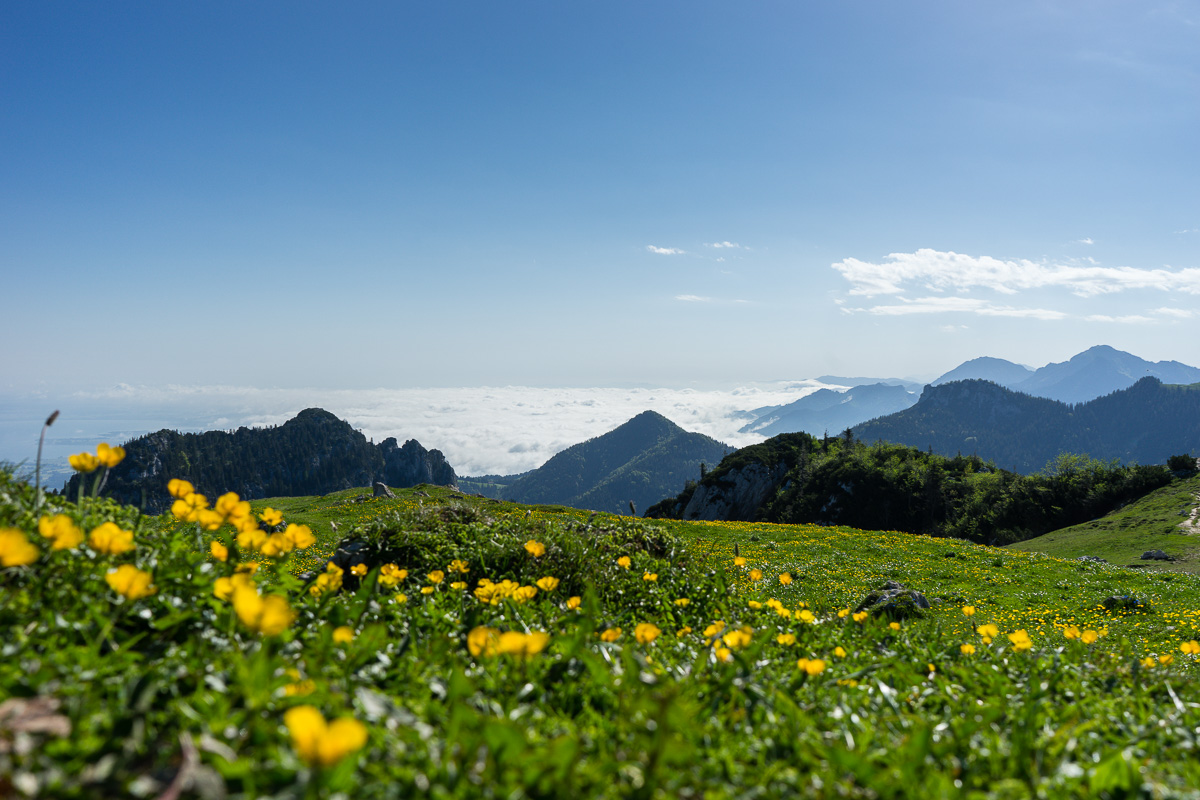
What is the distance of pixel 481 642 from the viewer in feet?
10.7

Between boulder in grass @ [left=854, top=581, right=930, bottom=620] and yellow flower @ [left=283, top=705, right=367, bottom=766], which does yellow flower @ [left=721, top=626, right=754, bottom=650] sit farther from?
boulder in grass @ [left=854, top=581, right=930, bottom=620]

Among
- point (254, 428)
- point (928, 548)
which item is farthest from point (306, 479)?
point (928, 548)

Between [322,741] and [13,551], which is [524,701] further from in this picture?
[13,551]

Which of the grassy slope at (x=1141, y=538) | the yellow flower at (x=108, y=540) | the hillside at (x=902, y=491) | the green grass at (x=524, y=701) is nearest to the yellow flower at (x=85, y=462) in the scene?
the green grass at (x=524, y=701)

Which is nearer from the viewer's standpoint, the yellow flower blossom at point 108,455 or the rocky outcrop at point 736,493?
the yellow flower blossom at point 108,455

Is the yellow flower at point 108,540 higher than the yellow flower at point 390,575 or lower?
higher

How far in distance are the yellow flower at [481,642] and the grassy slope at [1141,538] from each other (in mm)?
28445

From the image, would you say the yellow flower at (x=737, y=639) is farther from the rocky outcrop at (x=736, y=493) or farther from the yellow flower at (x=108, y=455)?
the rocky outcrop at (x=736, y=493)

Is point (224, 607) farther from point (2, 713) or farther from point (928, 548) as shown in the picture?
point (928, 548)

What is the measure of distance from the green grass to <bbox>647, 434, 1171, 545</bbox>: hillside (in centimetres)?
5945

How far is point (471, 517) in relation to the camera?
31.3ft

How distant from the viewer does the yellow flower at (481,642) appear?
3.20 meters

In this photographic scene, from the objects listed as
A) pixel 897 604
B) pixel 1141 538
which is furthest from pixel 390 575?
pixel 1141 538

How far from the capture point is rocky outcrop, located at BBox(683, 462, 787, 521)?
272ft
